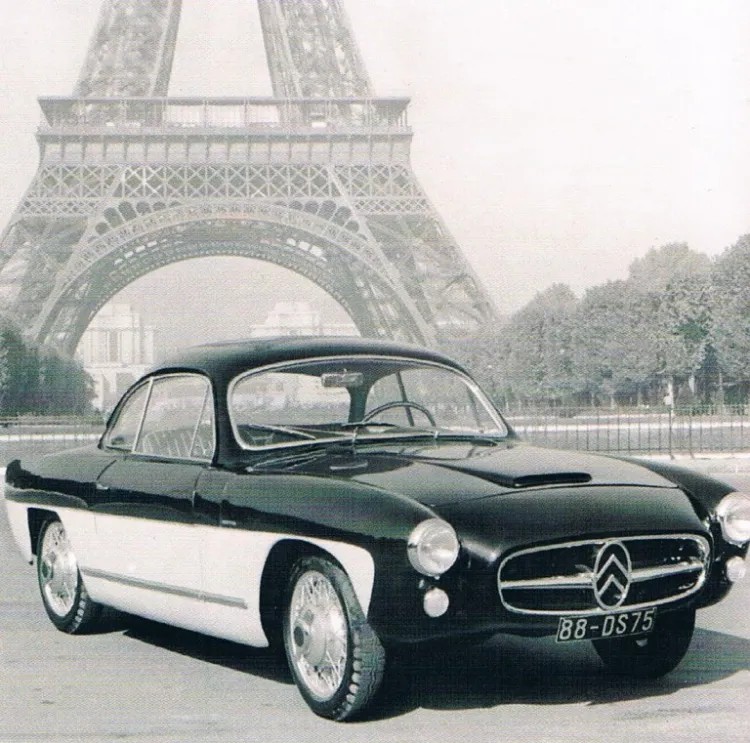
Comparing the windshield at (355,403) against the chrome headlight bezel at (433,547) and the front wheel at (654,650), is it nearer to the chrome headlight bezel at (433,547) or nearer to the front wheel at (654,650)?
the front wheel at (654,650)

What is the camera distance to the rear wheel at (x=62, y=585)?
6809 millimetres

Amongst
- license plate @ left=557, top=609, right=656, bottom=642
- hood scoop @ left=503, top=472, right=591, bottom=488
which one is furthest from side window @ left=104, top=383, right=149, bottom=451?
license plate @ left=557, top=609, right=656, bottom=642

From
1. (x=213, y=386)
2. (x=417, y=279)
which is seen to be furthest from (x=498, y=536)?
(x=417, y=279)

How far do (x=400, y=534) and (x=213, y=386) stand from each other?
1552mm

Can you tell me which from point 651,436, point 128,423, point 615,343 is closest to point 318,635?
point 128,423

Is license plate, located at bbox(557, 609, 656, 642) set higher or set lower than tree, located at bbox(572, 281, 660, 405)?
lower

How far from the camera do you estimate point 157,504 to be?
5.91m

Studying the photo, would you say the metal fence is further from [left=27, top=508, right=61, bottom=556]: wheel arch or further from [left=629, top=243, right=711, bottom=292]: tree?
[left=629, top=243, right=711, bottom=292]: tree

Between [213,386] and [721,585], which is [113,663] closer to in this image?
[213,386]

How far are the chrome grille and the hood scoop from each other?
0.29 meters

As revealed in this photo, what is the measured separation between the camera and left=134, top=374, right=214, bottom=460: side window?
5.97 meters

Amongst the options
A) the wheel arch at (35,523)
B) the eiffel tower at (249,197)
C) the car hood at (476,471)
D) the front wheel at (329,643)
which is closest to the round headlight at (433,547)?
the car hood at (476,471)

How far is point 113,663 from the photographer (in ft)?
20.0

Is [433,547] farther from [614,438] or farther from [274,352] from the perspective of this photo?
[614,438]
